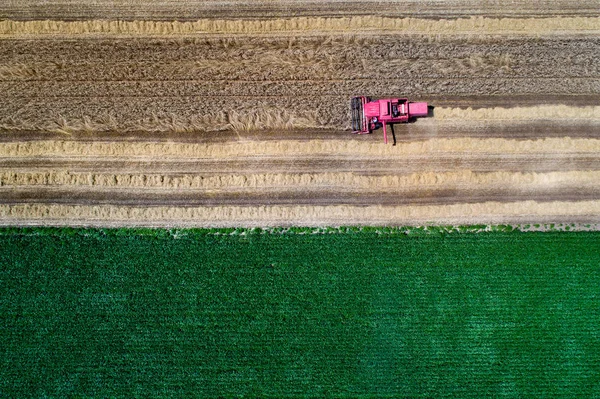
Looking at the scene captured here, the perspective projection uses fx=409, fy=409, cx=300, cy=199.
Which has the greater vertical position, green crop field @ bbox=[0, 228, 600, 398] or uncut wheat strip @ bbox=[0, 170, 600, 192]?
uncut wheat strip @ bbox=[0, 170, 600, 192]

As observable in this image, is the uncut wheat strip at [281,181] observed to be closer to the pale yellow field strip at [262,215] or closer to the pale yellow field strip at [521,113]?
the pale yellow field strip at [262,215]

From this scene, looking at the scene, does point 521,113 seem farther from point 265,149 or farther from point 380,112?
point 265,149

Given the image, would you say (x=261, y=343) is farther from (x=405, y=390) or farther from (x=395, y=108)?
(x=395, y=108)

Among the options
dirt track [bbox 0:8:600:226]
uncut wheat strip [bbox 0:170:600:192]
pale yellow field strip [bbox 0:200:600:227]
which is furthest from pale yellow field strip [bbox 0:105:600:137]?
pale yellow field strip [bbox 0:200:600:227]

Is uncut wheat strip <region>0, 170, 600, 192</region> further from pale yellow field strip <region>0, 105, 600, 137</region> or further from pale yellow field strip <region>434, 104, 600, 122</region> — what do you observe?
pale yellow field strip <region>434, 104, 600, 122</region>

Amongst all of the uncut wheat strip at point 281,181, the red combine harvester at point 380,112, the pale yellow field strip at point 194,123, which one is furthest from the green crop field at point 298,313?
the red combine harvester at point 380,112
